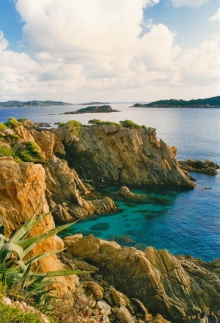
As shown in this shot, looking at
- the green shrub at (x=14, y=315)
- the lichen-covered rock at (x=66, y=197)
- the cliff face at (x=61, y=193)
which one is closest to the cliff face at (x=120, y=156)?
the cliff face at (x=61, y=193)

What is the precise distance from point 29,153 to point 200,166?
40.1 metres

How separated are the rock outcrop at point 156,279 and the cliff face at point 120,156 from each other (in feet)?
96.2

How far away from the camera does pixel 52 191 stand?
35.9 metres

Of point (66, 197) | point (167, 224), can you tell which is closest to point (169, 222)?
point (167, 224)

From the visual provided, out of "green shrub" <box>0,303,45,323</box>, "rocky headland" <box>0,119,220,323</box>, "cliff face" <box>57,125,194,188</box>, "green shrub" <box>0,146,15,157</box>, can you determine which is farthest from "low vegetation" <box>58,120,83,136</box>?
"green shrub" <box>0,303,45,323</box>

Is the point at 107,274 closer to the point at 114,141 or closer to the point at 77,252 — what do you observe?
the point at 77,252

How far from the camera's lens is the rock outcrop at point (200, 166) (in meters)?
56.6

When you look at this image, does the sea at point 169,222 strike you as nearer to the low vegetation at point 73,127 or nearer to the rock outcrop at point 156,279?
the rock outcrop at point 156,279

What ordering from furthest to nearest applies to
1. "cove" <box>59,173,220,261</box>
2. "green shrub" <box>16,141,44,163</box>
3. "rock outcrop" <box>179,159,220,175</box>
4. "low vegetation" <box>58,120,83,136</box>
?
"rock outcrop" <box>179,159,220,175</box> < "low vegetation" <box>58,120,83,136</box> < "green shrub" <box>16,141,44,163</box> < "cove" <box>59,173,220,261</box>

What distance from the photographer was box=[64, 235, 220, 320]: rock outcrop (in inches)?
691

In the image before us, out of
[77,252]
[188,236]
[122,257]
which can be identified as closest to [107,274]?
[122,257]

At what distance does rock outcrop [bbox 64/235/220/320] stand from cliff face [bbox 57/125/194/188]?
1155 inches

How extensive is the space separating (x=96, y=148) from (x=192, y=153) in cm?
3529

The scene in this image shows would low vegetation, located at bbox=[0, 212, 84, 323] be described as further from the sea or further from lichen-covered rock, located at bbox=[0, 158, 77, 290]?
the sea
